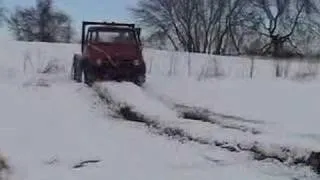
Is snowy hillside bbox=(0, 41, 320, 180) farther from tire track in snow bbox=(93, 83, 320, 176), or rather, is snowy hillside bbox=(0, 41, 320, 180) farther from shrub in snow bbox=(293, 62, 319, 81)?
shrub in snow bbox=(293, 62, 319, 81)

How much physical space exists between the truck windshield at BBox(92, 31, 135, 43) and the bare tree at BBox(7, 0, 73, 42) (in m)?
52.6

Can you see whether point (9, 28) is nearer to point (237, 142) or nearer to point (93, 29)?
point (93, 29)

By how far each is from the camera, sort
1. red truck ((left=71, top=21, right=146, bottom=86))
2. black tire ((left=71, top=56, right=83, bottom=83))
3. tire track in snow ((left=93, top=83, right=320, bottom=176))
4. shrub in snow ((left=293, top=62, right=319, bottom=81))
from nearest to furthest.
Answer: tire track in snow ((left=93, top=83, right=320, bottom=176))
red truck ((left=71, top=21, right=146, bottom=86))
black tire ((left=71, top=56, right=83, bottom=83))
shrub in snow ((left=293, top=62, right=319, bottom=81))

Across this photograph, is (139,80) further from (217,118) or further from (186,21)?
(186,21)

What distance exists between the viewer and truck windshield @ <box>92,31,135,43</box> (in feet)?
66.6

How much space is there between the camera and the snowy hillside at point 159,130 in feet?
30.3

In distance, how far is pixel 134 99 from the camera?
1553cm

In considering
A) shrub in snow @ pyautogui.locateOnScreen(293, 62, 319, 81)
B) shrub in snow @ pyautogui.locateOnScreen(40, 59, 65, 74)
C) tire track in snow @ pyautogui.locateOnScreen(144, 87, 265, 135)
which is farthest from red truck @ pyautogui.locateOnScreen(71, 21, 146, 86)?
shrub in snow @ pyautogui.locateOnScreen(293, 62, 319, 81)

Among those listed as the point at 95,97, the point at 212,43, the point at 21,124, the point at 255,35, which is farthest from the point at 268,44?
the point at 21,124

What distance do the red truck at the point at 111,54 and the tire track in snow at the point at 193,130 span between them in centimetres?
236

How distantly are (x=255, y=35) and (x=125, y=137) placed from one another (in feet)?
156

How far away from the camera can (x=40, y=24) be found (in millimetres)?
73750

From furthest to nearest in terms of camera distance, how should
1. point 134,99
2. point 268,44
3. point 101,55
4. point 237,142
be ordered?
1. point 268,44
2. point 101,55
3. point 134,99
4. point 237,142

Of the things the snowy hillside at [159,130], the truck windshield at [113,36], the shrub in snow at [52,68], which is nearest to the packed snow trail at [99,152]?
the snowy hillside at [159,130]
